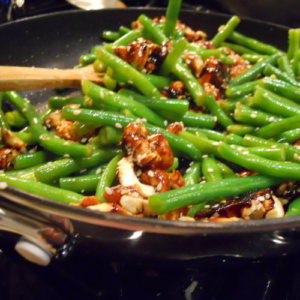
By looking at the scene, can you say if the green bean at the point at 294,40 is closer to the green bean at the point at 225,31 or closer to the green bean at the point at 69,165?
the green bean at the point at 225,31

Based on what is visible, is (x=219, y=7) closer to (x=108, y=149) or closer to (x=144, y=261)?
(x=108, y=149)

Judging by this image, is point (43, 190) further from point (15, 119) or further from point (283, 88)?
point (283, 88)

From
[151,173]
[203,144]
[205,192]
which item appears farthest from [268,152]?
[151,173]

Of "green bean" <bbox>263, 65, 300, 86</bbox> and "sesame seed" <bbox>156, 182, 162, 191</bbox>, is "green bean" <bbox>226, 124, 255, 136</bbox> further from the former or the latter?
"sesame seed" <bbox>156, 182, 162, 191</bbox>

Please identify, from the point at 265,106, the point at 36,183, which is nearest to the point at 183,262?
the point at 36,183

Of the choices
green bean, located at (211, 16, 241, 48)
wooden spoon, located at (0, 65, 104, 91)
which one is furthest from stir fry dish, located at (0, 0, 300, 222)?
green bean, located at (211, 16, 241, 48)

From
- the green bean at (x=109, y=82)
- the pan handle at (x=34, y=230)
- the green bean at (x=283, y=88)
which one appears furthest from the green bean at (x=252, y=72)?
the pan handle at (x=34, y=230)
